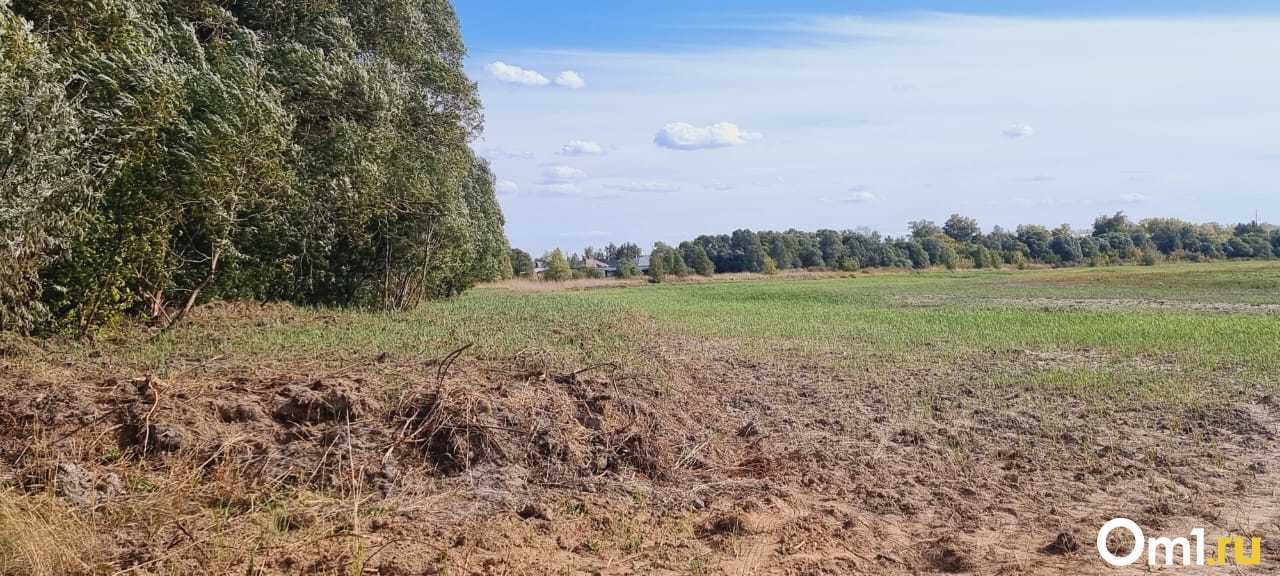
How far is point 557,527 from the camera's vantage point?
5.68 m

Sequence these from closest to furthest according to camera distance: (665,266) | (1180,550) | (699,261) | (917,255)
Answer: (1180,550)
(665,266)
(699,261)
(917,255)

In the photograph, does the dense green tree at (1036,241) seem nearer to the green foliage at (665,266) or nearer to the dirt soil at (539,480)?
the green foliage at (665,266)

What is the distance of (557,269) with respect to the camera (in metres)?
70.1

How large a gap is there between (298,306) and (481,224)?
978 centimetres

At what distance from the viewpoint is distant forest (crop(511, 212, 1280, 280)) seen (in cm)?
9003

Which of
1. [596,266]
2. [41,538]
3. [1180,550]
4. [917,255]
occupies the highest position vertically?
[917,255]

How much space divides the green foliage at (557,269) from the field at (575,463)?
188 feet

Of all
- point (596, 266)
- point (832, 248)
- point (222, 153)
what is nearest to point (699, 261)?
point (596, 266)

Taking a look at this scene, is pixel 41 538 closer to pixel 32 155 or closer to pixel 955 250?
pixel 32 155

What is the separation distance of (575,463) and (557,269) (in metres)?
63.6

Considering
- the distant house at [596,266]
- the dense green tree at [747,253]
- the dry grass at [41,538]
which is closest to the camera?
the dry grass at [41,538]

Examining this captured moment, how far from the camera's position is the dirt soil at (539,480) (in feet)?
16.7

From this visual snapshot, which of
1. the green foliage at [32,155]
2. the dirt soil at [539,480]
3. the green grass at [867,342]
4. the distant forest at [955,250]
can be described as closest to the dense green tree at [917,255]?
the distant forest at [955,250]

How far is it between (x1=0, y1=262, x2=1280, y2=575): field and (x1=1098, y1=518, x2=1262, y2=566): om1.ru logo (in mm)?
110
